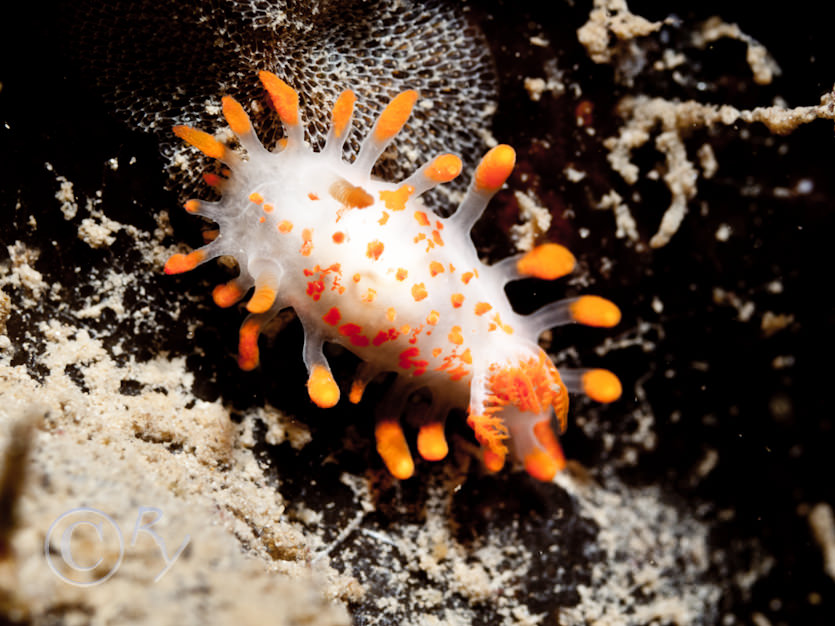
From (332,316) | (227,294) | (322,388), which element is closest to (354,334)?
(332,316)

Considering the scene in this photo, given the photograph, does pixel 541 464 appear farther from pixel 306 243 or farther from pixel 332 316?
pixel 306 243

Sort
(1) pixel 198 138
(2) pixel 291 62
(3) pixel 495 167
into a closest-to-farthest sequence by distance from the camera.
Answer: (1) pixel 198 138 < (2) pixel 291 62 < (3) pixel 495 167

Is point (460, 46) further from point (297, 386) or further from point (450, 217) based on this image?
point (297, 386)

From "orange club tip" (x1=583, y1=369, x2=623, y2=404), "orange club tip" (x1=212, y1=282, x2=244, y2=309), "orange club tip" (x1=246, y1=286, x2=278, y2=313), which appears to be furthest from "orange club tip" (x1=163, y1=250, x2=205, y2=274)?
"orange club tip" (x1=583, y1=369, x2=623, y2=404)

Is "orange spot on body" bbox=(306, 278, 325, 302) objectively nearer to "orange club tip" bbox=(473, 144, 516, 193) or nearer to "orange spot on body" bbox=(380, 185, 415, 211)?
"orange spot on body" bbox=(380, 185, 415, 211)

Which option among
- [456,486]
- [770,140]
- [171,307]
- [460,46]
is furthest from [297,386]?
[770,140]
